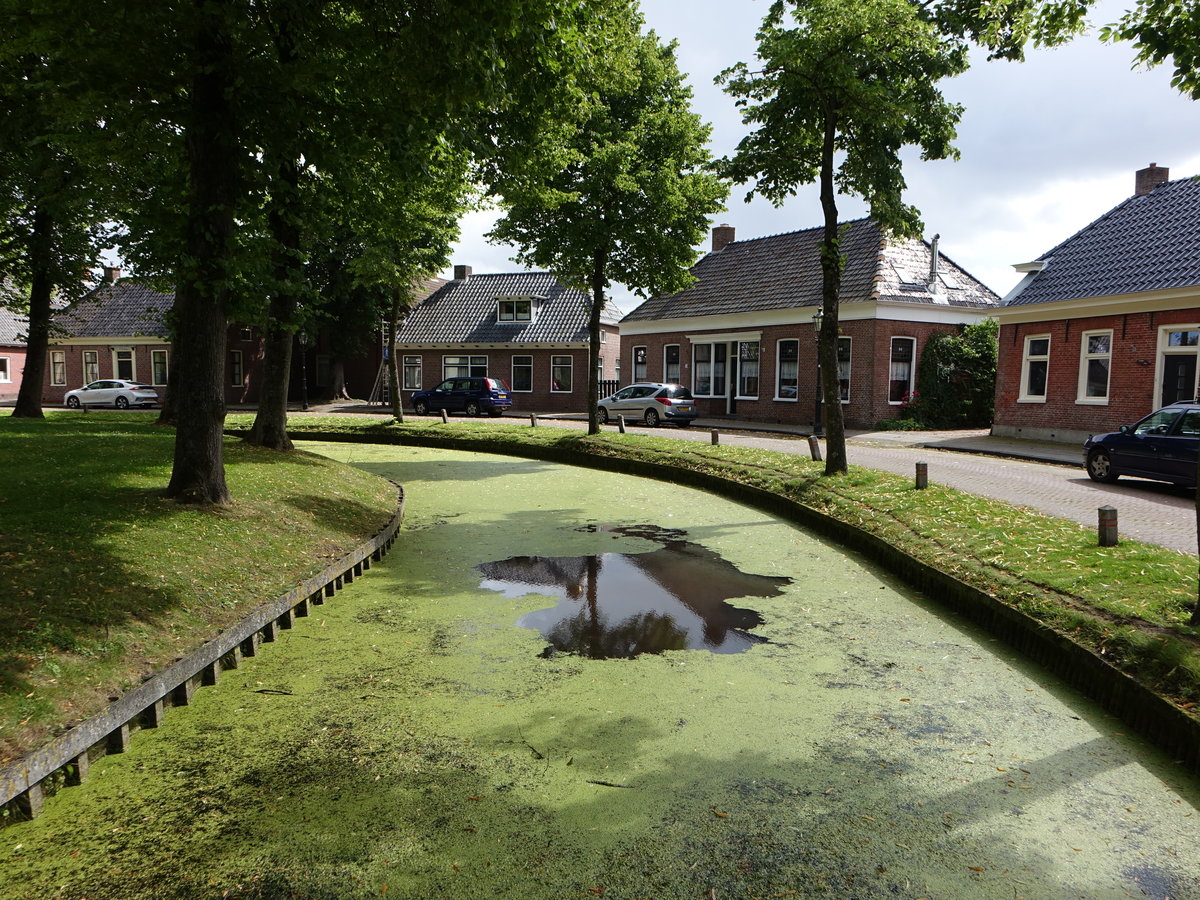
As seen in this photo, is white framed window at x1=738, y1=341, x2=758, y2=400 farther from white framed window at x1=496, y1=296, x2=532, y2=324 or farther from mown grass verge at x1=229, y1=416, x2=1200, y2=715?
mown grass verge at x1=229, y1=416, x2=1200, y2=715

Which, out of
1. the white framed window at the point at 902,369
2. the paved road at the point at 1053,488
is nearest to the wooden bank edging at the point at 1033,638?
the paved road at the point at 1053,488

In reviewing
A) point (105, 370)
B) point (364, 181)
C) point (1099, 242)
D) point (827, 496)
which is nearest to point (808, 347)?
point (1099, 242)

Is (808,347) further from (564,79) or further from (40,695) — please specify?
(40,695)

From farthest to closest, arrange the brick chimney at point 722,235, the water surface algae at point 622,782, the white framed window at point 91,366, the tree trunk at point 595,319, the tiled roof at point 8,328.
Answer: the tiled roof at point 8,328 → the white framed window at point 91,366 → the brick chimney at point 722,235 → the tree trunk at point 595,319 → the water surface algae at point 622,782

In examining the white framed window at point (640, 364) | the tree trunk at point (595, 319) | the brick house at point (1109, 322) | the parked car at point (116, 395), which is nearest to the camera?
the brick house at point (1109, 322)

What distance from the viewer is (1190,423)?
36.3 ft

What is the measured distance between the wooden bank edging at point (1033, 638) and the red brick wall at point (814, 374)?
12.3 metres

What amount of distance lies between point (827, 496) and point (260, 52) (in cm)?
810

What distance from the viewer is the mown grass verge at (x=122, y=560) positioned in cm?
408

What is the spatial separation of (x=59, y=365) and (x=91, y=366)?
173cm

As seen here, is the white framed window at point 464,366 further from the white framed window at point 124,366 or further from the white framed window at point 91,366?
the white framed window at point 91,366

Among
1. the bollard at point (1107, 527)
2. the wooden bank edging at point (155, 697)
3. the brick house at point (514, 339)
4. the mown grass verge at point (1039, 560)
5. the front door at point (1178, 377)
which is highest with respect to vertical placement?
the brick house at point (514, 339)

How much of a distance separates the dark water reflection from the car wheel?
24.1 ft

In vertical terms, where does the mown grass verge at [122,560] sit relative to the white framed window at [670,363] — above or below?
below
